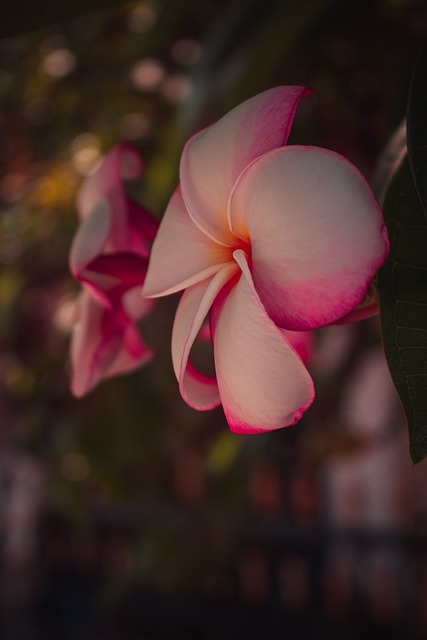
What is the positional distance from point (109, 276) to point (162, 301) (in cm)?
51

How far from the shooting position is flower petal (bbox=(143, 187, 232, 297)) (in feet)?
1.01

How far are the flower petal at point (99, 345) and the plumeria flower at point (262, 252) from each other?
0.30ft

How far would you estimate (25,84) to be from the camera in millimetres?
1188

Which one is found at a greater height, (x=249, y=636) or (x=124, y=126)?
(x=124, y=126)

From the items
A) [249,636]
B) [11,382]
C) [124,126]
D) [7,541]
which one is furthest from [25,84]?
[249,636]

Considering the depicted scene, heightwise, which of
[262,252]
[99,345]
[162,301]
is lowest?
[162,301]

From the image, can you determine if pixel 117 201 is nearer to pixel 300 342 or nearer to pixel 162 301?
pixel 300 342

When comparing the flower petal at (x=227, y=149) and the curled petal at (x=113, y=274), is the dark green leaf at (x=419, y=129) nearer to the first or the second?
the flower petal at (x=227, y=149)

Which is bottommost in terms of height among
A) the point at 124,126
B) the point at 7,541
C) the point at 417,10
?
the point at 7,541

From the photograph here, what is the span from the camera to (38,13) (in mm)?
448

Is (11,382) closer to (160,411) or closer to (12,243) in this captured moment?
(12,243)

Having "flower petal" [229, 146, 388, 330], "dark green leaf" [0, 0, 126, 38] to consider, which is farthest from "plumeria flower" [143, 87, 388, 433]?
"dark green leaf" [0, 0, 126, 38]

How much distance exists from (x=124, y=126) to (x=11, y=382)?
0.45m

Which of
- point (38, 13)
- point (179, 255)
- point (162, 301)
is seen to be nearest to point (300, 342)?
point (179, 255)
